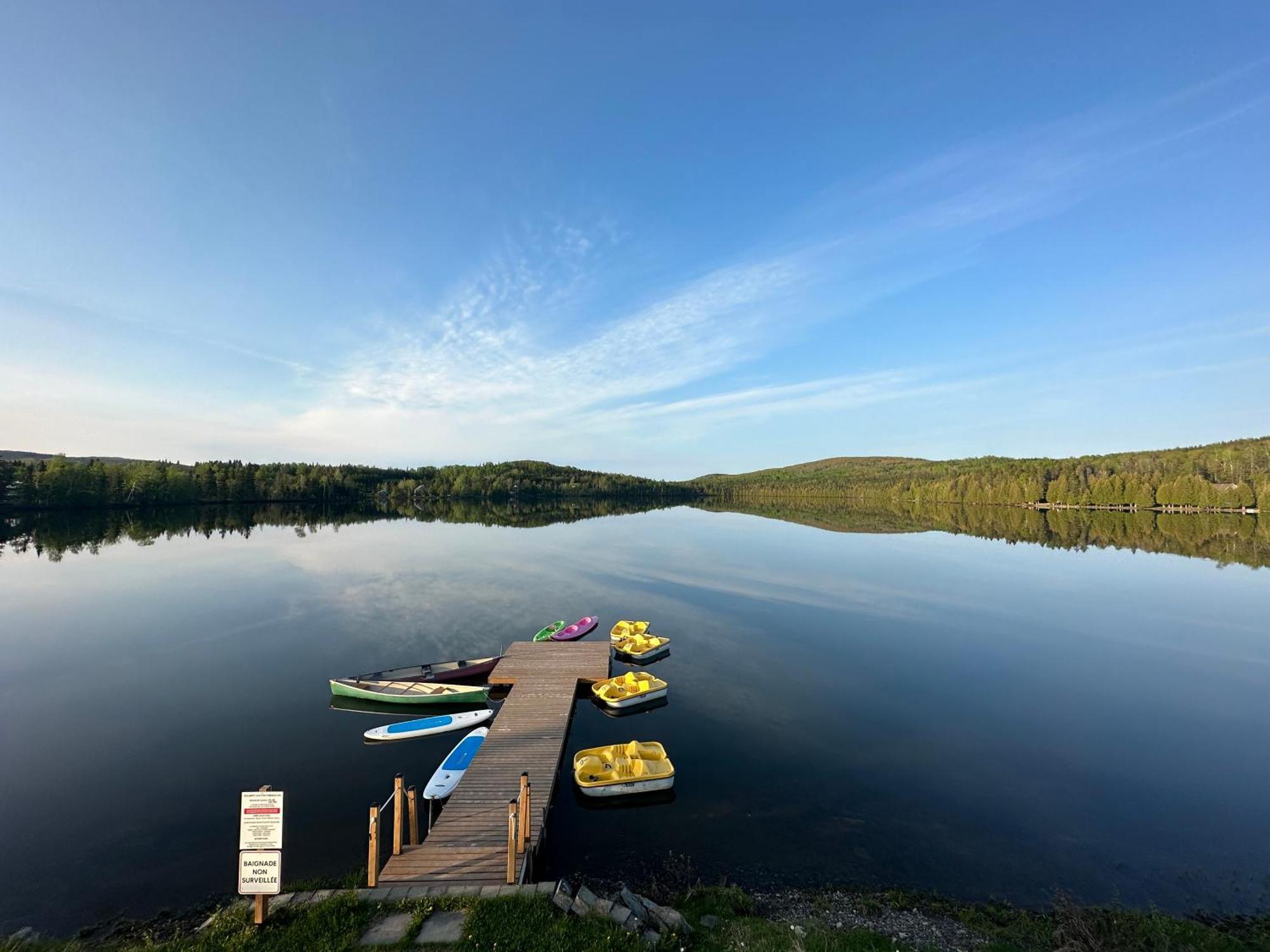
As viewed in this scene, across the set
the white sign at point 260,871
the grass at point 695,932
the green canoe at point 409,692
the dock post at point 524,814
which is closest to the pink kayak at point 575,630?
the green canoe at point 409,692

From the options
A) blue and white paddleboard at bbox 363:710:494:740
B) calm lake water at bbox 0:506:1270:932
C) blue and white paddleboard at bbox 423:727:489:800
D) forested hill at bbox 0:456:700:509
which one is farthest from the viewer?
forested hill at bbox 0:456:700:509

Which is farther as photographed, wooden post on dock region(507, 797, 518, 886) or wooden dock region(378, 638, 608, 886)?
wooden dock region(378, 638, 608, 886)

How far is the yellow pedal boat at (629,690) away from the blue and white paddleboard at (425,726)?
556 centimetres

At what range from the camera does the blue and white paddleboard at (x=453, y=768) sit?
1708 cm

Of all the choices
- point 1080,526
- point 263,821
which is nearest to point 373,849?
point 263,821

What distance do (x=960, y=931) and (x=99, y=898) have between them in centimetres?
2054

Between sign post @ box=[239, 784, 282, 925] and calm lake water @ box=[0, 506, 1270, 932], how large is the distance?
17.7ft

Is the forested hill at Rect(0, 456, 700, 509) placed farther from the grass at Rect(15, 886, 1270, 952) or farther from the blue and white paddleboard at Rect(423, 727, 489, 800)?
the grass at Rect(15, 886, 1270, 952)

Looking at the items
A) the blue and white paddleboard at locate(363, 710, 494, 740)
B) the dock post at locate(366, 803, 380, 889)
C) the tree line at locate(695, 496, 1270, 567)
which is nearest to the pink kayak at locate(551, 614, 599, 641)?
the blue and white paddleboard at locate(363, 710, 494, 740)

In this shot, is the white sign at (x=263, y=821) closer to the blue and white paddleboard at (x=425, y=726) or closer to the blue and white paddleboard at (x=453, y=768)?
the blue and white paddleboard at (x=453, y=768)

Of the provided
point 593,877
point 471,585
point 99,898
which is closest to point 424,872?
point 593,877

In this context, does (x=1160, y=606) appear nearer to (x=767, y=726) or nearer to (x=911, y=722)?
(x=911, y=722)

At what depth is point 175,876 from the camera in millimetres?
13922

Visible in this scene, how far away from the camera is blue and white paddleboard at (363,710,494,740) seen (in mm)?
21906
